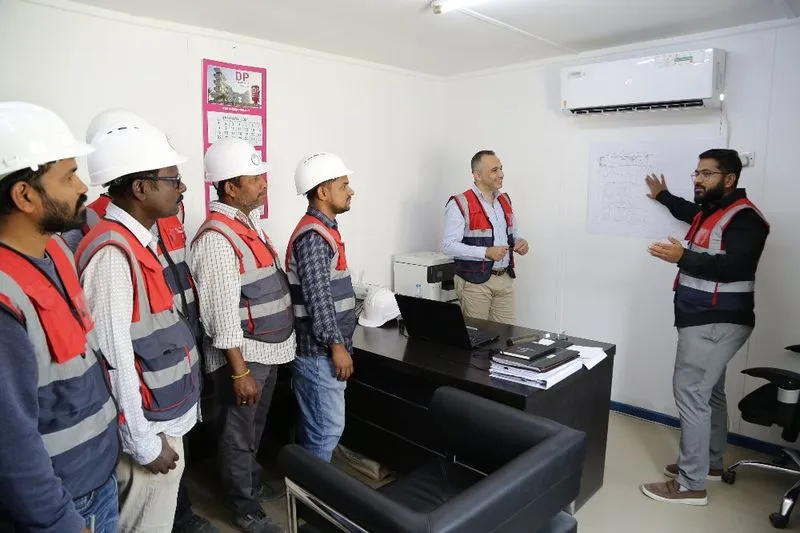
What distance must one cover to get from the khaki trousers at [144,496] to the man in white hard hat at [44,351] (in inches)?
10.8

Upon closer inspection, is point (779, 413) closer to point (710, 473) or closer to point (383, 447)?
point (710, 473)

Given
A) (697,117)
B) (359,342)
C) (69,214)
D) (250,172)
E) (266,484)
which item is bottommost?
(266,484)

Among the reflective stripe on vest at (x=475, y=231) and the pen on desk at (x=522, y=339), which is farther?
the reflective stripe on vest at (x=475, y=231)

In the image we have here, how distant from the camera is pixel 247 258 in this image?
2143 millimetres

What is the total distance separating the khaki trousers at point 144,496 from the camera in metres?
1.59

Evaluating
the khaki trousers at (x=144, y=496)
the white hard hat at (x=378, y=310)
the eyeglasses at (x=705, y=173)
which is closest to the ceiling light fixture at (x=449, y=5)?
the eyeglasses at (x=705, y=173)

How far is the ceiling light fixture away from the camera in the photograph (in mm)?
2514

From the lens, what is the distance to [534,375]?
2092mm

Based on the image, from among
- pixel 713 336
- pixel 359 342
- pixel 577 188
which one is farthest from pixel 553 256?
pixel 359 342

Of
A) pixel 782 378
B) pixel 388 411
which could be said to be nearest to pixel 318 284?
pixel 388 411

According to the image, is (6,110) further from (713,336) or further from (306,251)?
(713,336)

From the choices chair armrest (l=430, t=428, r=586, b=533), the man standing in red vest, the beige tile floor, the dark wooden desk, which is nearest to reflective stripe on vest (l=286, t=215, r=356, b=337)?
the dark wooden desk

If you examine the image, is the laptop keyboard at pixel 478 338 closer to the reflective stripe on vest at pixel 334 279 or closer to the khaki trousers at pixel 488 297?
the reflective stripe on vest at pixel 334 279

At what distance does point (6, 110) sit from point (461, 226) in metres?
2.63
